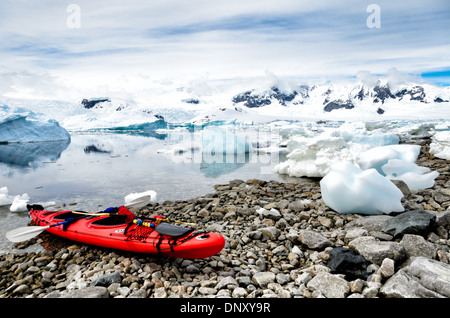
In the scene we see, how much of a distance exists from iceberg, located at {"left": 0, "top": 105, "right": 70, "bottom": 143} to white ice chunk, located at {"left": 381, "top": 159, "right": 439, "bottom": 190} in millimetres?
34561

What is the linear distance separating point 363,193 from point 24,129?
3745 cm

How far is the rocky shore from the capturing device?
2.97 m

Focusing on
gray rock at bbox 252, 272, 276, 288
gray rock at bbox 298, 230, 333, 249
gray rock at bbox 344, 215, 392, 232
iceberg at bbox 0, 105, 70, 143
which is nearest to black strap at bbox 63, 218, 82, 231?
gray rock at bbox 252, 272, 276, 288

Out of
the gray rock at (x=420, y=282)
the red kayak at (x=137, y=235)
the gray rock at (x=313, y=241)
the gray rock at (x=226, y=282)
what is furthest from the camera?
the gray rock at (x=313, y=241)

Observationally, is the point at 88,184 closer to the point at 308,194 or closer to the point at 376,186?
the point at 308,194

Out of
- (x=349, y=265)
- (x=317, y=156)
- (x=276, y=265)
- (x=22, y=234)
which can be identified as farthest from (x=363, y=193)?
(x=22, y=234)

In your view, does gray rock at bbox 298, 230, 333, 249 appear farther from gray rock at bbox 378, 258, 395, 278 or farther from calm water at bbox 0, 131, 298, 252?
calm water at bbox 0, 131, 298, 252

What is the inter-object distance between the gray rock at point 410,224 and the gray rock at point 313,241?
88 centimetres

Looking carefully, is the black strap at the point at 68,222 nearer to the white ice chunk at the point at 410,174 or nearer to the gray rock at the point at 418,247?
the gray rock at the point at 418,247

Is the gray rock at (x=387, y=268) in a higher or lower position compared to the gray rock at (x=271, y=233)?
higher

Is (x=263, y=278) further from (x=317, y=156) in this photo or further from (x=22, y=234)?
(x=317, y=156)

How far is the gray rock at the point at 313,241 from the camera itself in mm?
3986

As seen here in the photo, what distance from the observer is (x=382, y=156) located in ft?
27.3

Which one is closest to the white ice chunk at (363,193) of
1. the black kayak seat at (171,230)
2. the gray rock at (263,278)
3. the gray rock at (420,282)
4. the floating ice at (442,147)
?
the gray rock at (420,282)
